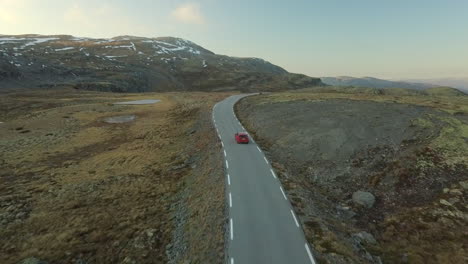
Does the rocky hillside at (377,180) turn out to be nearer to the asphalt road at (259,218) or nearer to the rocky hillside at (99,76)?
the asphalt road at (259,218)

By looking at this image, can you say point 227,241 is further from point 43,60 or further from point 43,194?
point 43,60

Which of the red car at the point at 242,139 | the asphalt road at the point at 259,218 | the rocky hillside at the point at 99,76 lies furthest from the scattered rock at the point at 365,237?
the rocky hillside at the point at 99,76

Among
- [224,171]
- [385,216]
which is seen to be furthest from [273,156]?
[385,216]

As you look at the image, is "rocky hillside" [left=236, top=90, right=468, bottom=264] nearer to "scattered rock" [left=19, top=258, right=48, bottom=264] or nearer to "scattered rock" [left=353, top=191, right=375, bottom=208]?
"scattered rock" [left=353, top=191, right=375, bottom=208]

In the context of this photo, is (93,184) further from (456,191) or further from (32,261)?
(456,191)

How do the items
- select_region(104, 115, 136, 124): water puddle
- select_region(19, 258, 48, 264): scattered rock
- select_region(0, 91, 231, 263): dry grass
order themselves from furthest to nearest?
select_region(104, 115, 136, 124): water puddle
select_region(0, 91, 231, 263): dry grass
select_region(19, 258, 48, 264): scattered rock

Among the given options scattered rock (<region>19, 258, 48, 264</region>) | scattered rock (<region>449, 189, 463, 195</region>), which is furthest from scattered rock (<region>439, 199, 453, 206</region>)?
scattered rock (<region>19, 258, 48, 264</region>)
